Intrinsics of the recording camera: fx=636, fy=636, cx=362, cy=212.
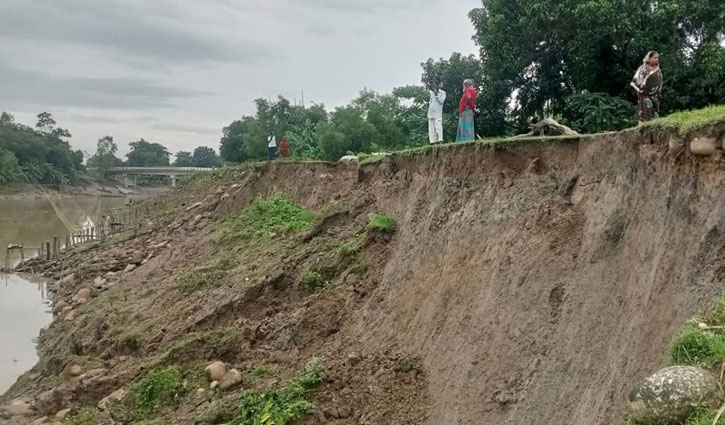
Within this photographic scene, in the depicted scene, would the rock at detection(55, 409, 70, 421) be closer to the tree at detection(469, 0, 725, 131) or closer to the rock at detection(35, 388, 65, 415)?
the rock at detection(35, 388, 65, 415)

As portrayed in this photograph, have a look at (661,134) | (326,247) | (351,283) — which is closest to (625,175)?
(661,134)

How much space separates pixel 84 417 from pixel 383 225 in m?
5.16

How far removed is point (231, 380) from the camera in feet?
27.0

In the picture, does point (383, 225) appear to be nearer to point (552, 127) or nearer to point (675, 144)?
point (552, 127)

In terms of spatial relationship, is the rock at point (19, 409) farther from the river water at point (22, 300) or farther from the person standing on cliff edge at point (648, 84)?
the person standing on cliff edge at point (648, 84)

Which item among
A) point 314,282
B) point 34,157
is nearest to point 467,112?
point 314,282

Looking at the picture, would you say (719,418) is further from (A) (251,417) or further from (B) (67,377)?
(B) (67,377)

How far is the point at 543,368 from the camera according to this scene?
561cm

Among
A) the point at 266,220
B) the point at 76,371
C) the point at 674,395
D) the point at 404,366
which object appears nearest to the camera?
the point at 674,395

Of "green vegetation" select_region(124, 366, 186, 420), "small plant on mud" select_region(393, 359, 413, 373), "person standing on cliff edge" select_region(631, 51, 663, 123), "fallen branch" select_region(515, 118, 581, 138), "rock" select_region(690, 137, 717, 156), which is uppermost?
"person standing on cliff edge" select_region(631, 51, 663, 123)

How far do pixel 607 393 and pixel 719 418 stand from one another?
1395mm

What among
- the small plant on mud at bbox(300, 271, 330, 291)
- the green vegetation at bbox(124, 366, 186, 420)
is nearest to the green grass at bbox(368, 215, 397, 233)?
the small plant on mud at bbox(300, 271, 330, 291)

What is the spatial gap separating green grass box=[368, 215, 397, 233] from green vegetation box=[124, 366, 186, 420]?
3.57 meters

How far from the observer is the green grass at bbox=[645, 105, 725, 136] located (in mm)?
4916
